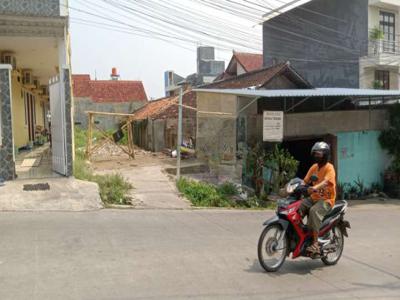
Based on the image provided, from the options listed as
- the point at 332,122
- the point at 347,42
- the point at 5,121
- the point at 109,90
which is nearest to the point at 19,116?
the point at 5,121

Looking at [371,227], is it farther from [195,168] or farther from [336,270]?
[195,168]

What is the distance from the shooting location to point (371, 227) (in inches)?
418

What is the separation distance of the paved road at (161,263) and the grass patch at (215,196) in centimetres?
264

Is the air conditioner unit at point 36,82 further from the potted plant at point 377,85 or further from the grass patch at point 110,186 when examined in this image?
the potted plant at point 377,85

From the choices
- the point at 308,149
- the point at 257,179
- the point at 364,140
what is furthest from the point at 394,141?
the point at 257,179

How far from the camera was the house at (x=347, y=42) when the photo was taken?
26.7 meters

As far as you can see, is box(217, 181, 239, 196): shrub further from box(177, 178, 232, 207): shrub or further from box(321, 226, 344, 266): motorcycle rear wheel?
box(321, 226, 344, 266): motorcycle rear wheel

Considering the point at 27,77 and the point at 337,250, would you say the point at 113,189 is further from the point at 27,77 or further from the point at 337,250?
A: the point at 27,77

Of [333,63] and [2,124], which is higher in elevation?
[333,63]

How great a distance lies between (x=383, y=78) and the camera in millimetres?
27891

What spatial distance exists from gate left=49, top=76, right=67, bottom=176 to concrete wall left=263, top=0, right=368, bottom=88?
1912cm

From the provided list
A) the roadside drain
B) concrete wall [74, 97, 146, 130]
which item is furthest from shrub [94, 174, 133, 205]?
concrete wall [74, 97, 146, 130]

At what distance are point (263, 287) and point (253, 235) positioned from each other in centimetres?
298

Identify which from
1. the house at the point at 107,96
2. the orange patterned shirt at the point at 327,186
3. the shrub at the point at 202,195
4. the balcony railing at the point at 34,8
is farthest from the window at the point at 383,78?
the orange patterned shirt at the point at 327,186
